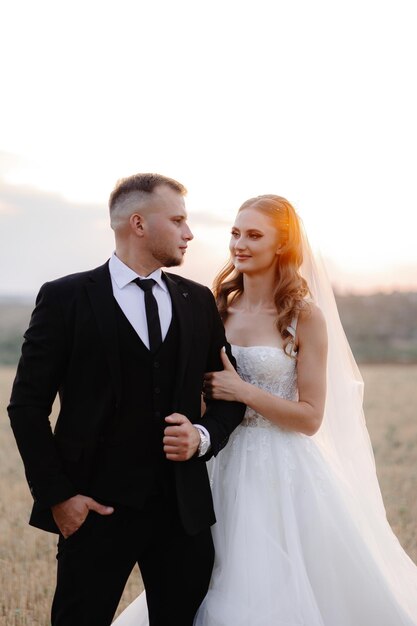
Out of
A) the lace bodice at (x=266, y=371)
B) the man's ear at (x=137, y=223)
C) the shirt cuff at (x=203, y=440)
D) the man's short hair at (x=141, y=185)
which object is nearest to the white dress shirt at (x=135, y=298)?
the man's ear at (x=137, y=223)

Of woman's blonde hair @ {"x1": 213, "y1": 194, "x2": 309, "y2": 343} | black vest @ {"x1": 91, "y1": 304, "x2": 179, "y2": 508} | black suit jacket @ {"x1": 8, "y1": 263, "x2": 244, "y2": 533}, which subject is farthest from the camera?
woman's blonde hair @ {"x1": 213, "y1": 194, "x2": 309, "y2": 343}

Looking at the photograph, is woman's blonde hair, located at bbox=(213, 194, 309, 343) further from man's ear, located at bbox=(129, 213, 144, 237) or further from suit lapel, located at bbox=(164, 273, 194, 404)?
man's ear, located at bbox=(129, 213, 144, 237)

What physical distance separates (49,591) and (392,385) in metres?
22.2

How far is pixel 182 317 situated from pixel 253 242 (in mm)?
1275

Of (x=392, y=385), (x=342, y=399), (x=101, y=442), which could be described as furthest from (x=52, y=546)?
(x=392, y=385)

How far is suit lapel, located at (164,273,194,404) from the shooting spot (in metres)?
4.38

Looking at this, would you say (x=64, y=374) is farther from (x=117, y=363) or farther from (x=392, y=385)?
(x=392, y=385)

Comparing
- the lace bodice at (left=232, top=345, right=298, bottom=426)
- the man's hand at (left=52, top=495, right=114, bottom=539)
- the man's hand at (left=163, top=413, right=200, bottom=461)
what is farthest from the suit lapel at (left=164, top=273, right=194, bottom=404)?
the lace bodice at (left=232, top=345, right=298, bottom=426)

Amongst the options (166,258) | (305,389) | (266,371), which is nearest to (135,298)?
(166,258)

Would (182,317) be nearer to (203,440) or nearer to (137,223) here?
(137,223)

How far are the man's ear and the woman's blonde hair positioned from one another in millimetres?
1423

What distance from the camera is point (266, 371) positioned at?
5.38 m

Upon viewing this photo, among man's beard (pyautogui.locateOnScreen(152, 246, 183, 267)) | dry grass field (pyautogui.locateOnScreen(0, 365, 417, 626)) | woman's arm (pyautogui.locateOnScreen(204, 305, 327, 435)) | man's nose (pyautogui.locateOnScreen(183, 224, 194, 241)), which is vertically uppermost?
man's nose (pyautogui.locateOnScreen(183, 224, 194, 241))

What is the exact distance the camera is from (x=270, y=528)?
5.09 metres
